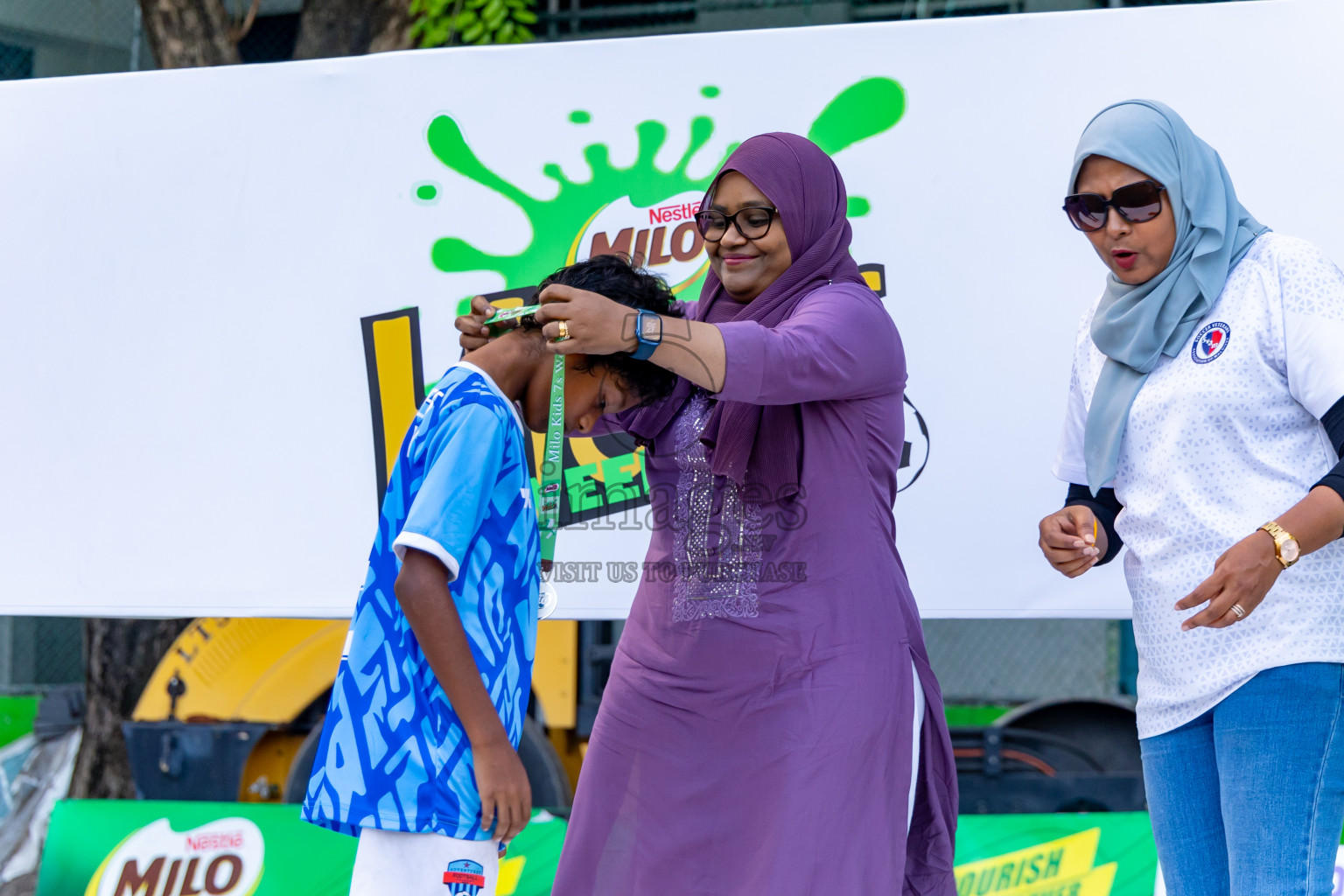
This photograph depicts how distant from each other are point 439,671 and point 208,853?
2.21 meters

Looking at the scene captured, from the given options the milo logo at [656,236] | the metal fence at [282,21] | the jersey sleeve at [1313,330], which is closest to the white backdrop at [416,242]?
the milo logo at [656,236]

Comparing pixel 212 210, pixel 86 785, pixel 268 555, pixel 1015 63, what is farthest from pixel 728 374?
pixel 86 785

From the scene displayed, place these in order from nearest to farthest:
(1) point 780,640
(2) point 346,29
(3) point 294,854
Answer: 1. (1) point 780,640
2. (3) point 294,854
3. (2) point 346,29

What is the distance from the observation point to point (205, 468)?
10.7 ft

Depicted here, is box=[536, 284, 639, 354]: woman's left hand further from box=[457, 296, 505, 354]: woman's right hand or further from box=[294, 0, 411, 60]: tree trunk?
box=[294, 0, 411, 60]: tree trunk

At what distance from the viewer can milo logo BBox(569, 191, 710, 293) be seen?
3.15 m

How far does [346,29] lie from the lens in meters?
4.64

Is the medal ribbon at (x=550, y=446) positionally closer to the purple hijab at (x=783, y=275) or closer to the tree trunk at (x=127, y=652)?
the purple hijab at (x=783, y=275)

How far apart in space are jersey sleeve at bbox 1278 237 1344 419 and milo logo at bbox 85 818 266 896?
Answer: 2940 millimetres

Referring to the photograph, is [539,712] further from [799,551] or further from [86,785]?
[799,551]

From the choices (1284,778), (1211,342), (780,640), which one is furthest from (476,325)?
(1284,778)

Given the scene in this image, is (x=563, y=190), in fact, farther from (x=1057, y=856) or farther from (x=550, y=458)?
(x=1057, y=856)

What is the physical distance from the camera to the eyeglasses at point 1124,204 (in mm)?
1893

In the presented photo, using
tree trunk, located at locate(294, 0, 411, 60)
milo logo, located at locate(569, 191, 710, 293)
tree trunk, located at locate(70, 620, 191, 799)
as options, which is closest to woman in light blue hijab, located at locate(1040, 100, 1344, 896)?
milo logo, located at locate(569, 191, 710, 293)
